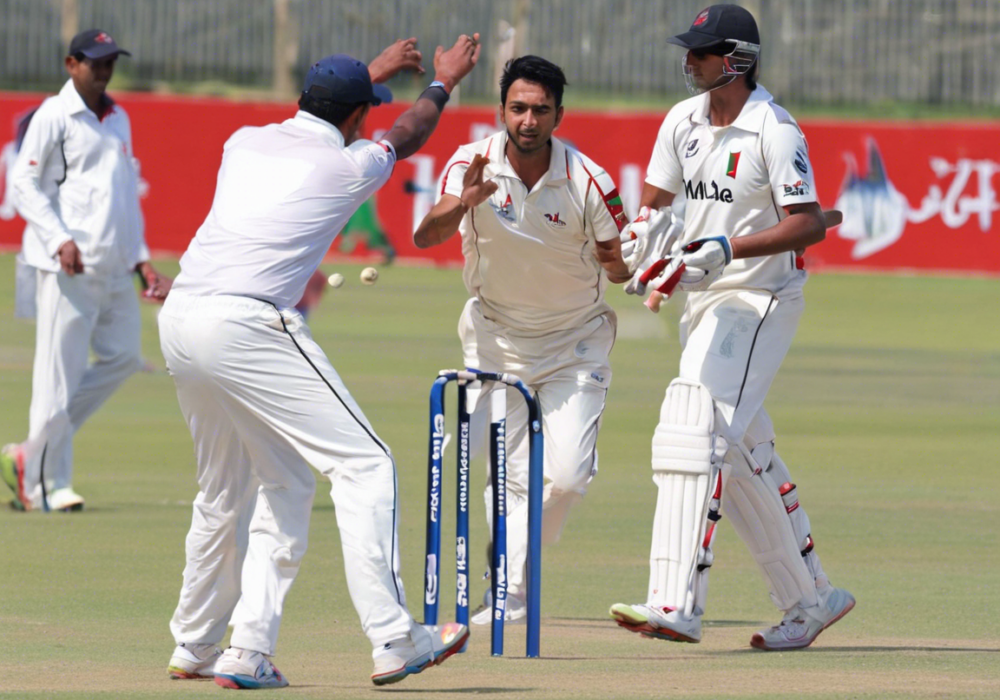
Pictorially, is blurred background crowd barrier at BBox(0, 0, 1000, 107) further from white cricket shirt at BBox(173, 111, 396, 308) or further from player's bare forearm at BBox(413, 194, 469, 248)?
white cricket shirt at BBox(173, 111, 396, 308)

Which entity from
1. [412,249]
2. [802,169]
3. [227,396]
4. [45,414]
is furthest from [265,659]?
[412,249]

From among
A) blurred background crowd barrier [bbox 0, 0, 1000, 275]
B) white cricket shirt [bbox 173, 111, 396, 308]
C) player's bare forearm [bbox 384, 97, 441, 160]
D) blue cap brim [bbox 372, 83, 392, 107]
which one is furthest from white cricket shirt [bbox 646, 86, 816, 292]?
blurred background crowd barrier [bbox 0, 0, 1000, 275]

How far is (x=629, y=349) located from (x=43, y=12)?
52.7 feet

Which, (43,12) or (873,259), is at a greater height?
(43,12)

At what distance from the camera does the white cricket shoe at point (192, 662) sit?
5.51 meters

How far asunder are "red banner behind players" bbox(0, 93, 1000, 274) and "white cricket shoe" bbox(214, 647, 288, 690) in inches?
730

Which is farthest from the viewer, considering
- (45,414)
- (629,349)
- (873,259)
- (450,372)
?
(873,259)

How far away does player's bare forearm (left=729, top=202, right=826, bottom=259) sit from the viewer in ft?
19.5

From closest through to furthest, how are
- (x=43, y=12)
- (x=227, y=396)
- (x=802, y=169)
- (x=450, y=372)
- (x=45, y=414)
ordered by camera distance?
(x=227, y=396), (x=450, y=372), (x=802, y=169), (x=45, y=414), (x=43, y=12)

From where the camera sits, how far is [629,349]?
1705cm

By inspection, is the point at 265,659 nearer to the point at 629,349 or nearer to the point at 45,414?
the point at 45,414

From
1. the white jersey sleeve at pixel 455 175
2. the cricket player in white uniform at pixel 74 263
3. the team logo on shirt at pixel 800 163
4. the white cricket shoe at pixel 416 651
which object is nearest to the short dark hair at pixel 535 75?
the white jersey sleeve at pixel 455 175

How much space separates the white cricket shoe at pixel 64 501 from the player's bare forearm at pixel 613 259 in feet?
11.2

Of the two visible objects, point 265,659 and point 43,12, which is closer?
point 265,659
